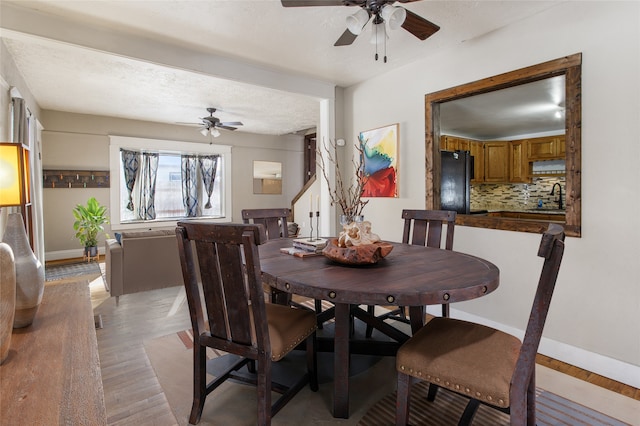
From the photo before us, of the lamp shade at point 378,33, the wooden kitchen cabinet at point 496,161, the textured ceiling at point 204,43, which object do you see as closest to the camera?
the lamp shade at point 378,33

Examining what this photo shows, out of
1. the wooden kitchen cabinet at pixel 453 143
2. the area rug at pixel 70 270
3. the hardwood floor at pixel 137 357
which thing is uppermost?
the wooden kitchen cabinet at pixel 453 143

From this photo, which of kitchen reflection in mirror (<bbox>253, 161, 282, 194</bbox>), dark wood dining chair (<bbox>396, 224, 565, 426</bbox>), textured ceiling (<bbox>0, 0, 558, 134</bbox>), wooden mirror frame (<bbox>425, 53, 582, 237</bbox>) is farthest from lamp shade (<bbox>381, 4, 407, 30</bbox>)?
kitchen reflection in mirror (<bbox>253, 161, 282, 194</bbox>)

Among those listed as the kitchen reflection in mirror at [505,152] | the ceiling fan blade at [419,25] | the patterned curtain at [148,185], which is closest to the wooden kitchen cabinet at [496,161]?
the kitchen reflection in mirror at [505,152]

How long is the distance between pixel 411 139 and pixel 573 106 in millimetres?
1427

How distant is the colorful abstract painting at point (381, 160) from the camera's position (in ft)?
11.9

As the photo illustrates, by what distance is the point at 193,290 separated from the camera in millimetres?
1616

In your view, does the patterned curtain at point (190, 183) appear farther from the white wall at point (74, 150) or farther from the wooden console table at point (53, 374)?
the wooden console table at point (53, 374)

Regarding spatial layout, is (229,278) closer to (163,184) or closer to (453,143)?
(453,143)

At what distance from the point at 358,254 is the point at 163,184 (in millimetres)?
6762

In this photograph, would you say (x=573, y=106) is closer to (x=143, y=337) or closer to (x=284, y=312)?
(x=284, y=312)

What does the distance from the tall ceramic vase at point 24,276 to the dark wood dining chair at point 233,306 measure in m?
0.61

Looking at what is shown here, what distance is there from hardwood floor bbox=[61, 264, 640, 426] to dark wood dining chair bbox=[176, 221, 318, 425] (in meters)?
0.36

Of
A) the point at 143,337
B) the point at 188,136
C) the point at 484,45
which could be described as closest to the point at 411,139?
the point at 484,45

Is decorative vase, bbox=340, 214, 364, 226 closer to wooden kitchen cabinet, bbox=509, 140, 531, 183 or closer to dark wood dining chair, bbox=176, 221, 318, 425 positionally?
dark wood dining chair, bbox=176, 221, 318, 425
